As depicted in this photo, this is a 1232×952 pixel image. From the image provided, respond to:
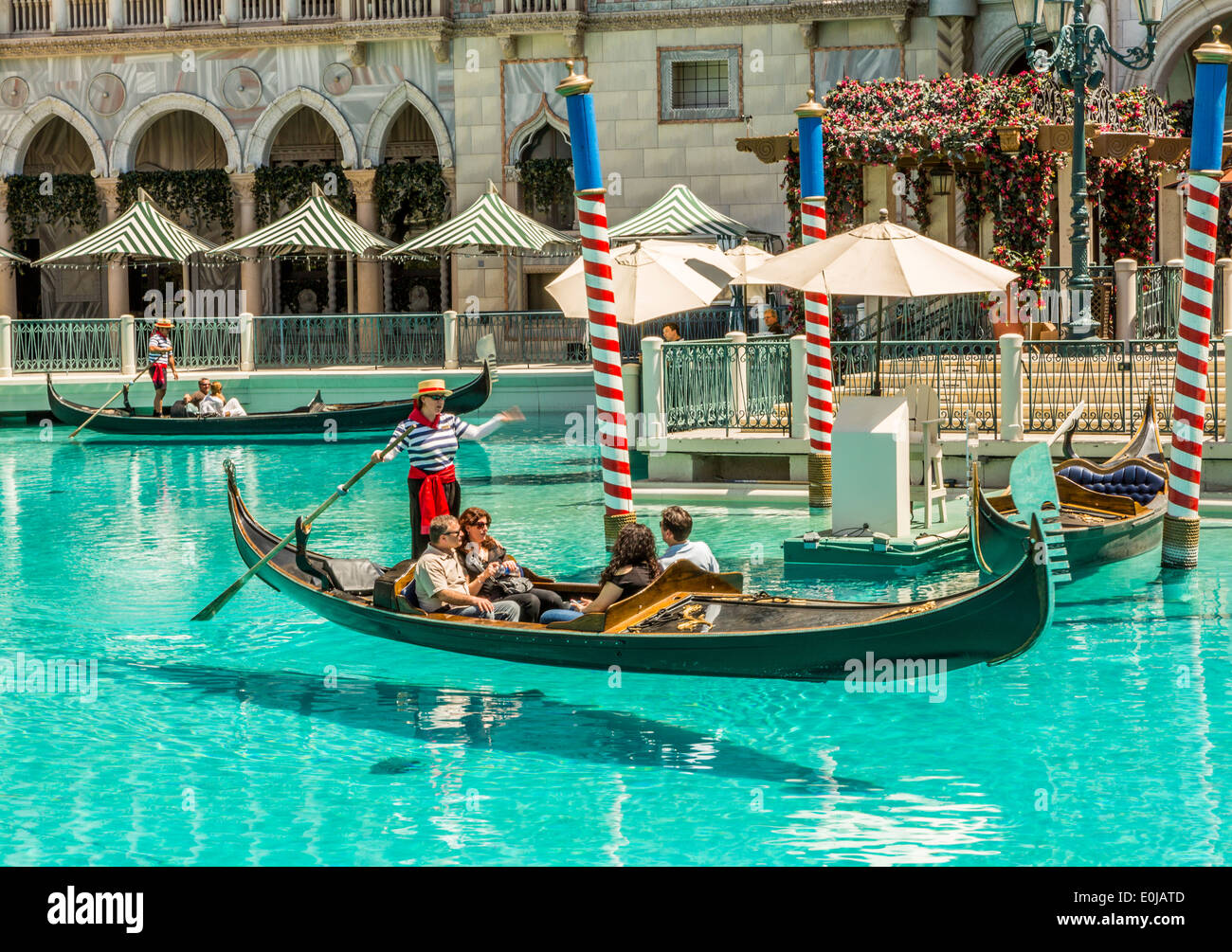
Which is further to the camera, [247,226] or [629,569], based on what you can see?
[247,226]

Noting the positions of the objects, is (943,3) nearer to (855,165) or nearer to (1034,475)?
(855,165)

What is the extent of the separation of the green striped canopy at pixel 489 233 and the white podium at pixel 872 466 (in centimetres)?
1317

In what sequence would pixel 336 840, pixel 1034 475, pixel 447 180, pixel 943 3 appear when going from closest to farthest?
1. pixel 336 840
2. pixel 1034 475
3. pixel 943 3
4. pixel 447 180

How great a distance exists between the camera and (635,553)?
7.68 m

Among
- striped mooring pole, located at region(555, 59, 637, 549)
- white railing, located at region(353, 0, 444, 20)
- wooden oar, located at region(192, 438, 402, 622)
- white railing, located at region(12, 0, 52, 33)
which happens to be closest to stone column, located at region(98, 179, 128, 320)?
white railing, located at region(12, 0, 52, 33)

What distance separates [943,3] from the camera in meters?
24.8

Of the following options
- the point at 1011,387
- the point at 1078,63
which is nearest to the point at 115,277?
the point at 1078,63

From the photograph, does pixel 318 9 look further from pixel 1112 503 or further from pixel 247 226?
pixel 1112 503

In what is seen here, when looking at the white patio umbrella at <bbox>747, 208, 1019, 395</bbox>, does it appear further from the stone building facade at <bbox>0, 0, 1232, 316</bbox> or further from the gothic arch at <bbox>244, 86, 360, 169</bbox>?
the gothic arch at <bbox>244, 86, 360, 169</bbox>

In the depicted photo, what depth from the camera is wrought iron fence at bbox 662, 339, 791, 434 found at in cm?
1398

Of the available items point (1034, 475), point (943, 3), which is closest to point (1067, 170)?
point (943, 3)

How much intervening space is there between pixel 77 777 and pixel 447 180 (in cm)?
2151

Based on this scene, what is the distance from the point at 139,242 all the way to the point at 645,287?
1282 cm

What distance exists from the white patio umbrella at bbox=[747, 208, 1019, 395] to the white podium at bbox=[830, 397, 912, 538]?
57cm
